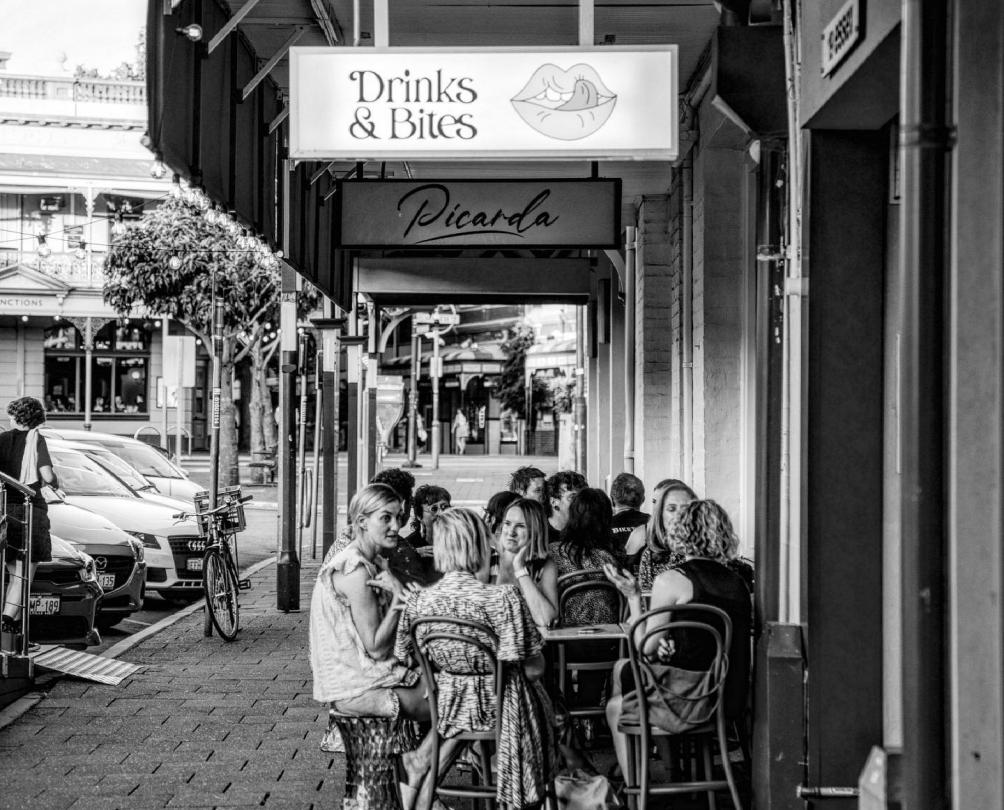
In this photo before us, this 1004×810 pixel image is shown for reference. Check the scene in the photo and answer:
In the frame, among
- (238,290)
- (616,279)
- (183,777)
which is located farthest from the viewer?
(238,290)

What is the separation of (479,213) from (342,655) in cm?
492

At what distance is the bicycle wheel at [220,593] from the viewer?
1003cm

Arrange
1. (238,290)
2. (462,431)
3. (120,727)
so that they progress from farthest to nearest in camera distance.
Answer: (462,431) < (238,290) < (120,727)

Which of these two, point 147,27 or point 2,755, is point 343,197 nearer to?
point 147,27

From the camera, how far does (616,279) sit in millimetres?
16141

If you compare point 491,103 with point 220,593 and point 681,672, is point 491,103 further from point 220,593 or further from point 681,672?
point 220,593

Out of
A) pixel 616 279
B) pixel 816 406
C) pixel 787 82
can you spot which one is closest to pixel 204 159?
pixel 787 82

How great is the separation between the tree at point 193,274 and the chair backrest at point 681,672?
24063 mm

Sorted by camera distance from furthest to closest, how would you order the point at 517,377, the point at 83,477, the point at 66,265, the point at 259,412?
the point at 517,377
the point at 66,265
the point at 259,412
the point at 83,477

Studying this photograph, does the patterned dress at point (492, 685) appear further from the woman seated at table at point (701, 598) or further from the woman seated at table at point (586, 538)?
the woman seated at table at point (586, 538)

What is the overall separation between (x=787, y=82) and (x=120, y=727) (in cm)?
506

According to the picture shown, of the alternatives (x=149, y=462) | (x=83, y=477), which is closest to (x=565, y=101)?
(x=83, y=477)

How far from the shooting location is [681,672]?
5211 millimetres

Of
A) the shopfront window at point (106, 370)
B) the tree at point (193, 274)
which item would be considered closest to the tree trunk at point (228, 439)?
the tree at point (193, 274)
